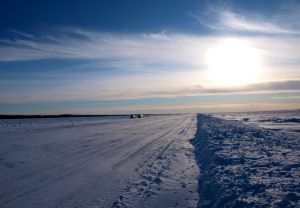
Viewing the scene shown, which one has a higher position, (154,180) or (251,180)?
(251,180)

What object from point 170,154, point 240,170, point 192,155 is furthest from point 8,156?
point 240,170

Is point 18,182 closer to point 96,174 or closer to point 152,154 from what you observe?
point 96,174

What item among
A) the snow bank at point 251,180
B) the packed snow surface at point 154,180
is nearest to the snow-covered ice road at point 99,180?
the packed snow surface at point 154,180

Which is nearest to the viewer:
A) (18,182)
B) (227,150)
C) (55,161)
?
(18,182)

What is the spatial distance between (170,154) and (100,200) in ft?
25.9

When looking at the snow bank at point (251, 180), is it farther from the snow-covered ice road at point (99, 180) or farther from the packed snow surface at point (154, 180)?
the snow-covered ice road at point (99, 180)

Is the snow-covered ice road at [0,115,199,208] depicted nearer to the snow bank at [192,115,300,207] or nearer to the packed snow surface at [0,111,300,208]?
the packed snow surface at [0,111,300,208]

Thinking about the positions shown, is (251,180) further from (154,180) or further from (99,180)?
(99,180)

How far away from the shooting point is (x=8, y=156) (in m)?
15.3

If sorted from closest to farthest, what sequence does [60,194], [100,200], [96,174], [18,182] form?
[100,200]
[60,194]
[18,182]
[96,174]

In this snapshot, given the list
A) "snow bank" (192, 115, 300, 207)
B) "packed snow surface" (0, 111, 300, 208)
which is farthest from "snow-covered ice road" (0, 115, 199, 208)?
"snow bank" (192, 115, 300, 207)

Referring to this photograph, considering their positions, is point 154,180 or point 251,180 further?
point 154,180

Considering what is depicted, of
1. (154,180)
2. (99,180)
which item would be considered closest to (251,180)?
(154,180)

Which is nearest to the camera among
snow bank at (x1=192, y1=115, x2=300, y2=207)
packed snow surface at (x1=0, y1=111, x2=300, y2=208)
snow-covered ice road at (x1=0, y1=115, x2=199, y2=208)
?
snow bank at (x1=192, y1=115, x2=300, y2=207)
